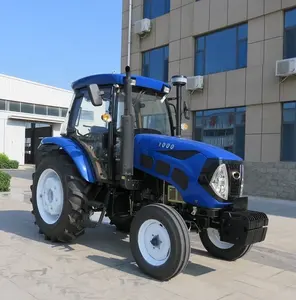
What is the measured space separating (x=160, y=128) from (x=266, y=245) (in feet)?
9.22

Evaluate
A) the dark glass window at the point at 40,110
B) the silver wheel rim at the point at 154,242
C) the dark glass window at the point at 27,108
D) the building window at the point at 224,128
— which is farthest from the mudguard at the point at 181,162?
the dark glass window at the point at 40,110

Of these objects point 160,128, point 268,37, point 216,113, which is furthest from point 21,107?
point 160,128

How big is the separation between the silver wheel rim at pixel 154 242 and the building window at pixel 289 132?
9.70 metres

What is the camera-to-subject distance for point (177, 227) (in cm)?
468

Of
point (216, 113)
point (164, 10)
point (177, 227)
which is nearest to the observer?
point (177, 227)

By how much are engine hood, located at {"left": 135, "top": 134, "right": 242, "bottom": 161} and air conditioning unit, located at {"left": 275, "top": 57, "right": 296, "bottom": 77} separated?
8.76m

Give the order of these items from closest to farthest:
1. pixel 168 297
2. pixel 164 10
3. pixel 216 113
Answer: pixel 168 297
pixel 216 113
pixel 164 10

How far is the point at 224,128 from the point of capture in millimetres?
15422

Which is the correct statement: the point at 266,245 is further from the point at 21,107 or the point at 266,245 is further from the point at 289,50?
the point at 21,107

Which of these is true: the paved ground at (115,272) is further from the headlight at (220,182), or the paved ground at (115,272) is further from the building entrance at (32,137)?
the building entrance at (32,137)

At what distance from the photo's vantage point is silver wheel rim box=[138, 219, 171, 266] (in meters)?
4.84

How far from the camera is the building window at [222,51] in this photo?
15.0m

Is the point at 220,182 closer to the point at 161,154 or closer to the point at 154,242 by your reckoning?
the point at 161,154

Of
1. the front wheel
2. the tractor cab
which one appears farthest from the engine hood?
the front wheel
